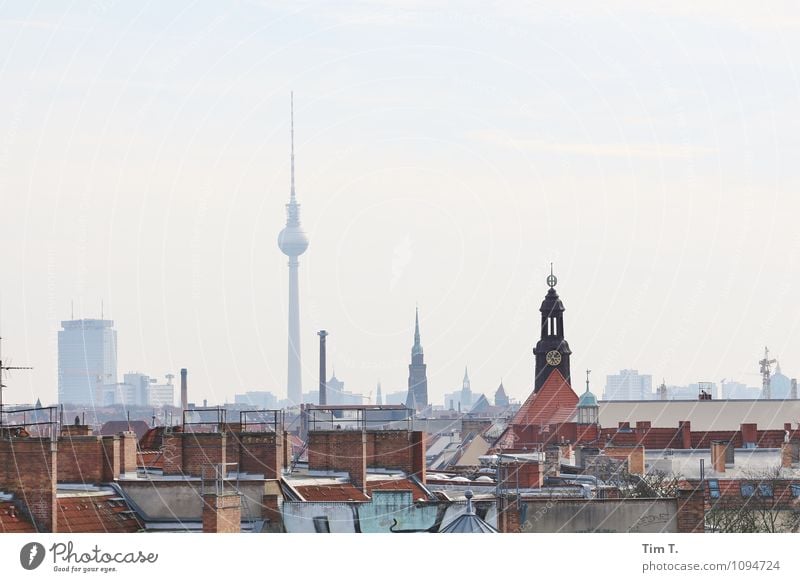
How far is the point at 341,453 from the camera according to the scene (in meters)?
59.7

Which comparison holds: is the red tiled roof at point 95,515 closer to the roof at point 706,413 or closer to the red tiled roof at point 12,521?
the red tiled roof at point 12,521

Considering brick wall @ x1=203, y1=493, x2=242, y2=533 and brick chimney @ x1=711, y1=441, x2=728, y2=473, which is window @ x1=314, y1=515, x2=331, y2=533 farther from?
brick chimney @ x1=711, y1=441, x2=728, y2=473

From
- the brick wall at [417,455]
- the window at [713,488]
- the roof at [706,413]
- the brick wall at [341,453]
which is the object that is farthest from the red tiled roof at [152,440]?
the roof at [706,413]

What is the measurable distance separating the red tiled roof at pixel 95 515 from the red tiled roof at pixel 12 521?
0.68m

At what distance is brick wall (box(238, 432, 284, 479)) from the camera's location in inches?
2168

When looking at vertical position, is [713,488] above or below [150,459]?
below

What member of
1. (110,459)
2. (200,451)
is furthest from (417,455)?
(110,459)

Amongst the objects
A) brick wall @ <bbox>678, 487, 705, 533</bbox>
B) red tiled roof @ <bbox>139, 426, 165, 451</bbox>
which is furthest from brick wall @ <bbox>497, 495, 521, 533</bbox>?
red tiled roof @ <bbox>139, 426, 165, 451</bbox>

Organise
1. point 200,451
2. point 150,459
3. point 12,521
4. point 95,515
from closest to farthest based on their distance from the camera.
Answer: point 12,521 → point 95,515 → point 200,451 → point 150,459

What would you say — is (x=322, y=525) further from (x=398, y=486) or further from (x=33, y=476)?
(x=398, y=486)

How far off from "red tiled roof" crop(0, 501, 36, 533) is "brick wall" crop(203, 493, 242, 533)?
349 centimetres

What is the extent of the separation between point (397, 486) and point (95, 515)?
12.5 m
